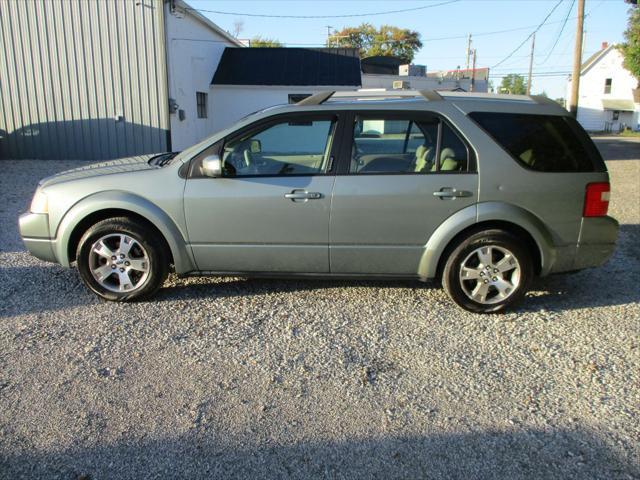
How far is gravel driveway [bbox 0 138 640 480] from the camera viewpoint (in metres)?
2.72

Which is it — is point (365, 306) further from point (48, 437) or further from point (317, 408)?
point (48, 437)

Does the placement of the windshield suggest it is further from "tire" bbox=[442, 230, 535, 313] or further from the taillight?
the taillight

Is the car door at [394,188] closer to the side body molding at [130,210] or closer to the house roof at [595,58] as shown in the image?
the side body molding at [130,210]

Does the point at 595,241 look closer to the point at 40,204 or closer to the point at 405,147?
the point at 405,147

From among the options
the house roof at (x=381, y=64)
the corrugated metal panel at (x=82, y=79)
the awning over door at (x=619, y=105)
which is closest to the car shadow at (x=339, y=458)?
the corrugated metal panel at (x=82, y=79)

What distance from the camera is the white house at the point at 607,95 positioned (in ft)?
191

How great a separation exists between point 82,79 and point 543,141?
46.0 feet

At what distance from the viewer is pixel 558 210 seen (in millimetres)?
4387

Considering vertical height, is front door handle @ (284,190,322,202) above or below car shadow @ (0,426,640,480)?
above

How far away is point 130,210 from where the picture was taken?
451 cm

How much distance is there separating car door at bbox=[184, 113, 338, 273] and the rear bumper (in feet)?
7.14

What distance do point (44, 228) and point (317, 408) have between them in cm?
305

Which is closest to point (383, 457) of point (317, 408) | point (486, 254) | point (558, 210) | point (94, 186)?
point (317, 408)

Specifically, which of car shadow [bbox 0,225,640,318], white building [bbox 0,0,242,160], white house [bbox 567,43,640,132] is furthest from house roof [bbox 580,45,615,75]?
car shadow [bbox 0,225,640,318]
